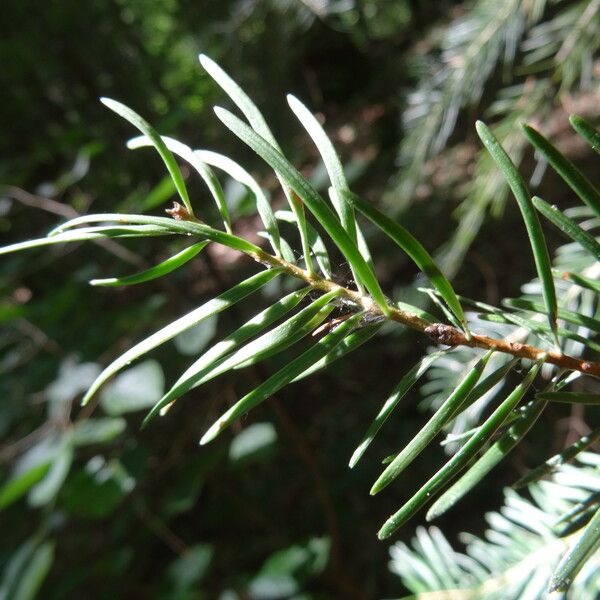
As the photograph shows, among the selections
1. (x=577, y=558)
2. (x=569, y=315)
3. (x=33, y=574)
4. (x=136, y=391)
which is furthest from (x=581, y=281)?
(x=33, y=574)

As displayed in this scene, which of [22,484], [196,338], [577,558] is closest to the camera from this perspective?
[577,558]

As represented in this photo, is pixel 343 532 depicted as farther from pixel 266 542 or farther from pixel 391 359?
pixel 391 359

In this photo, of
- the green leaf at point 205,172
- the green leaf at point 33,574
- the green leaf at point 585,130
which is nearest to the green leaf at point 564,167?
the green leaf at point 585,130

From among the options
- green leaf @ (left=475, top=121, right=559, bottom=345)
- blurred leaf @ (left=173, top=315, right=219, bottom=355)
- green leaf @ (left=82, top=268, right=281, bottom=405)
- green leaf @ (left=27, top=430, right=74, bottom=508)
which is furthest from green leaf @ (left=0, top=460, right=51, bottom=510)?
green leaf @ (left=475, top=121, right=559, bottom=345)

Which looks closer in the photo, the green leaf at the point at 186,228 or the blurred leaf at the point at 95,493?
the green leaf at the point at 186,228

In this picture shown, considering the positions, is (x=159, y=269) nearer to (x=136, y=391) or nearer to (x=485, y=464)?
(x=485, y=464)

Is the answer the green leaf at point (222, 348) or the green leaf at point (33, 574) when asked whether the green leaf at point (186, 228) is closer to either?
the green leaf at point (222, 348)
